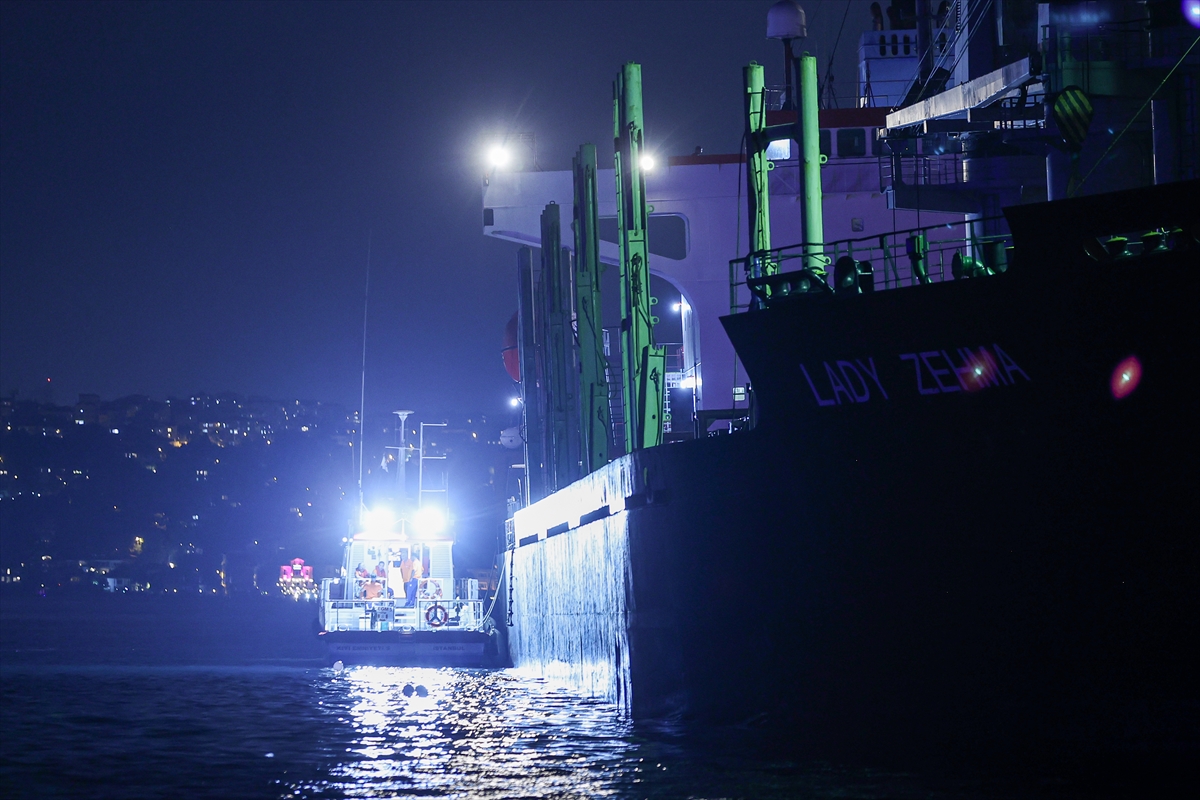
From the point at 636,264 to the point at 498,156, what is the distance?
48.3 feet

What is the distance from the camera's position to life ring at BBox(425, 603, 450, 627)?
32156 mm

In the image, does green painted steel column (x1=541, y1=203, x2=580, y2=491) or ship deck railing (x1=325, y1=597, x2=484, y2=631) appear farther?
ship deck railing (x1=325, y1=597, x2=484, y2=631)

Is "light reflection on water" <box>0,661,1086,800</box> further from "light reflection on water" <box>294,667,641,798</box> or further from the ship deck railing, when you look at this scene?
the ship deck railing

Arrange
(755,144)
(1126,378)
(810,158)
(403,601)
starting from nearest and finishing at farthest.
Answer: (1126,378) < (810,158) < (755,144) < (403,601)

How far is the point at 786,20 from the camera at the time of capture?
2942 centimetres

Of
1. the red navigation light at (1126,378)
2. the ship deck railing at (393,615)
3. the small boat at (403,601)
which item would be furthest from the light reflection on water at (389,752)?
the ship deck railing at (393,615)

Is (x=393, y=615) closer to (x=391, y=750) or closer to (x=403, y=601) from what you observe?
(x=403, y=601)

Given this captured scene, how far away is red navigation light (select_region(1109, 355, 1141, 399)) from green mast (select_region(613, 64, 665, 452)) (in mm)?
8814

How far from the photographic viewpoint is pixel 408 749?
48.0 ft

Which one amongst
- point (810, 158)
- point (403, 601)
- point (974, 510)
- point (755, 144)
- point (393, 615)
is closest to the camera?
point (974, 510)

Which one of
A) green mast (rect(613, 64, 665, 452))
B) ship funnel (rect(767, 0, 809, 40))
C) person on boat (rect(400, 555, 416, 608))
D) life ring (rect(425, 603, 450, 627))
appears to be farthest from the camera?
person on boat (rect(400, 555, 416, 608))

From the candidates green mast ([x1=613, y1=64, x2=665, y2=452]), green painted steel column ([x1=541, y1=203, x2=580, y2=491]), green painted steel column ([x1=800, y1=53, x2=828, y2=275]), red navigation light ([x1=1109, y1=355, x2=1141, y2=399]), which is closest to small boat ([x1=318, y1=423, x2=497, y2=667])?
green painted steel column ([x1=541, y1=203, x2=580, y2=491])

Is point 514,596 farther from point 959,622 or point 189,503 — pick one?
point 189,503

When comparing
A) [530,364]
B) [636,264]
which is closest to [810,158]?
[636,264]
